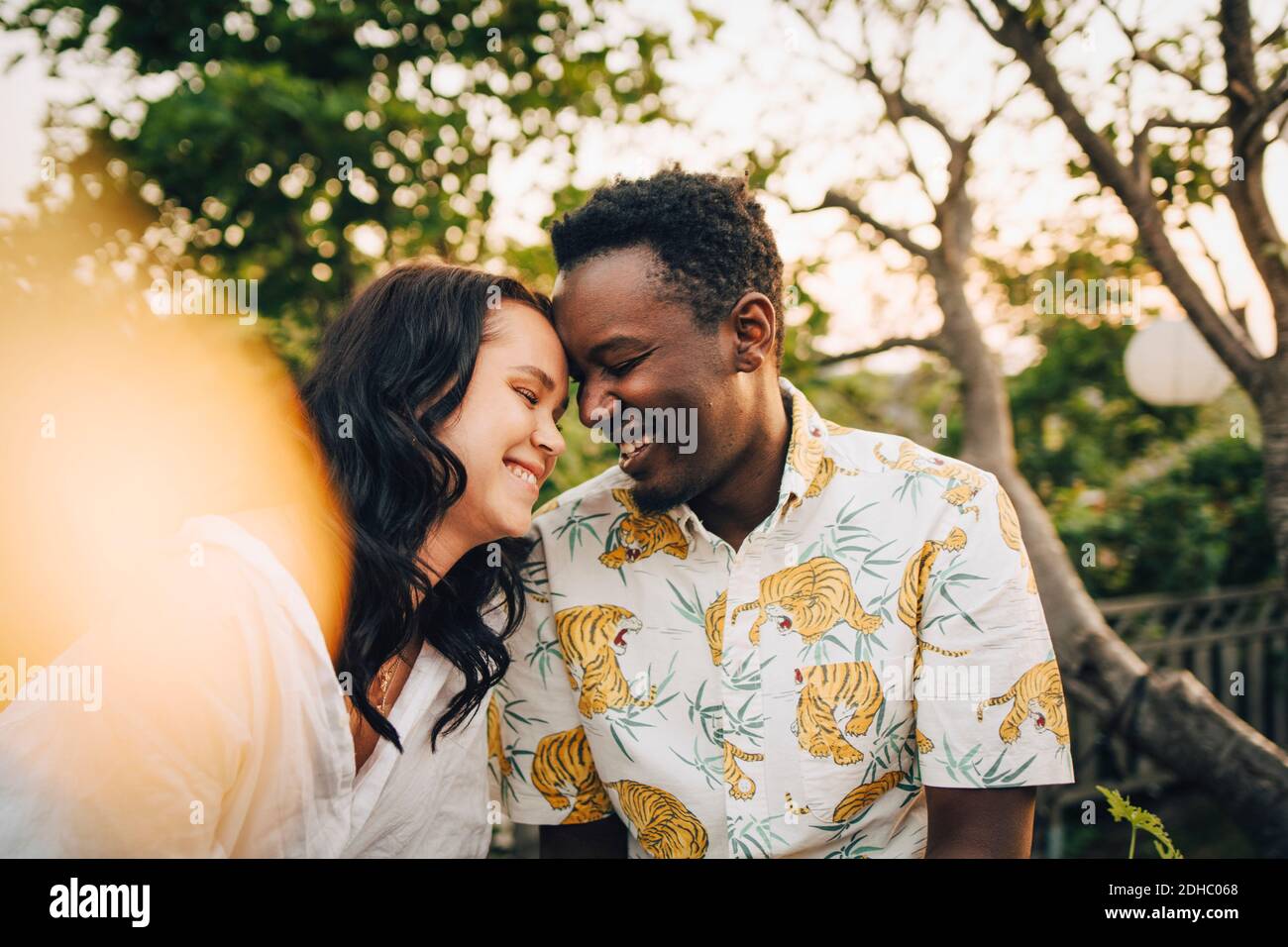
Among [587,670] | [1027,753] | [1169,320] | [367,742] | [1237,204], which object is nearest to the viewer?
[1027,753]

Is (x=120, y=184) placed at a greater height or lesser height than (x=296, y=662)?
greater

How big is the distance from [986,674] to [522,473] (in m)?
1.21

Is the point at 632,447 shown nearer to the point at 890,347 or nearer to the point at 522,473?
the point at 522,473

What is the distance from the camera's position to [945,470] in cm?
228

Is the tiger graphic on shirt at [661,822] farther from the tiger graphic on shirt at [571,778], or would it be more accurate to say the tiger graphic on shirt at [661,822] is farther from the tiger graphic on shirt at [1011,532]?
the tiger graphic on shirt at [1011,532]

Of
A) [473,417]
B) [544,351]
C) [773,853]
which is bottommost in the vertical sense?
[773,853]

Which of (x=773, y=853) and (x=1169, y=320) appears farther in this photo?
(x=1169, y=320)

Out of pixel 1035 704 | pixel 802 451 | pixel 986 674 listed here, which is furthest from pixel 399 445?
pixel 1035 704

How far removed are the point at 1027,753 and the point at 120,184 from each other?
3875 mm

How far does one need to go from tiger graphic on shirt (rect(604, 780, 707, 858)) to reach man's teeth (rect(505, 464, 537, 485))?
0.82 m

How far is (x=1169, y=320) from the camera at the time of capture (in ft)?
18.3
